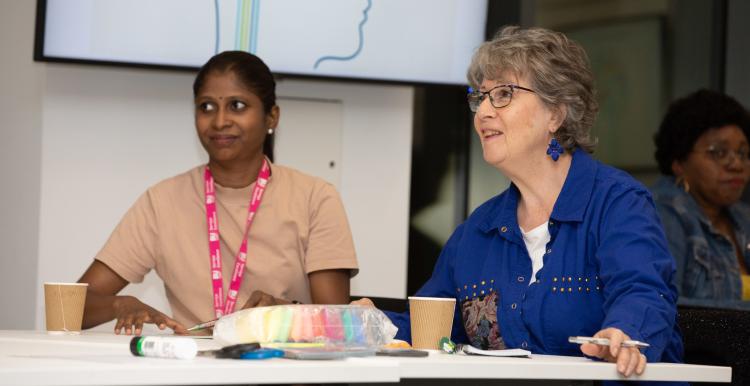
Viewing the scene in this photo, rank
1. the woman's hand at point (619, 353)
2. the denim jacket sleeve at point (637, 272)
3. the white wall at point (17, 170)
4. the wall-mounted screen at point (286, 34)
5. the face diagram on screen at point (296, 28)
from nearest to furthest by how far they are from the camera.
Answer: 1. the woman's hand at point (619, 353)
2. the denim jacket sleeve at point (637, 272)
3. the wall-mounted screen at point (286, 34)
4. the face diagram on screen at point (296, 28)
5. the white wall at point (17, 170)

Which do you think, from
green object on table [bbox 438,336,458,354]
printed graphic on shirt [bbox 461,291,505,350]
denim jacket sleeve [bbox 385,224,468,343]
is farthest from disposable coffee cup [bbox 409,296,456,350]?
denim jacket sleeve [bbox 385,224,468,343]

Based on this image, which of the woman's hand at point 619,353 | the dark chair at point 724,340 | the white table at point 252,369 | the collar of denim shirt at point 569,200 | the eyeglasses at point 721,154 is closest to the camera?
the white table at point 252,369

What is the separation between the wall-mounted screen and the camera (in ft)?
11.5

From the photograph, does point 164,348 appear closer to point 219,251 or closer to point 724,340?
point 219,251

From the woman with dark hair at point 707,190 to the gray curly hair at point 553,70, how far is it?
164 centimetres

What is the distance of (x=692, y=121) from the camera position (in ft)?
14.6

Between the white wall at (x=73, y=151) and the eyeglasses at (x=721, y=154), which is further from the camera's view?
the eyeglasses at (x=721, y=154)

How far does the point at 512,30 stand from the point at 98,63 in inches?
58.5

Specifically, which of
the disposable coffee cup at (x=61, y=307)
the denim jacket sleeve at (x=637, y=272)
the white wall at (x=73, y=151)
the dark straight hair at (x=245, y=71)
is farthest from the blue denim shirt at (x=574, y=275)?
the white wall at (x=73, y=151)

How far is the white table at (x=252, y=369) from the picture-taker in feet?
4.61

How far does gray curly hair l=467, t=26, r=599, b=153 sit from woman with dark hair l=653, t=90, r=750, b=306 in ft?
5.39

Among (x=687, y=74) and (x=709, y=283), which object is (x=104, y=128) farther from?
(x=687, y=74)

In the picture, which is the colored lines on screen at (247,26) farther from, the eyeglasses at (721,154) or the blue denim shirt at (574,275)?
the eyeglasses at (721,154)

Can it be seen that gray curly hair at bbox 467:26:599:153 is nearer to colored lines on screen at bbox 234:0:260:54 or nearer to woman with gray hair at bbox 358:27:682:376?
woman with gray hair at bbox 358:27:682:376
